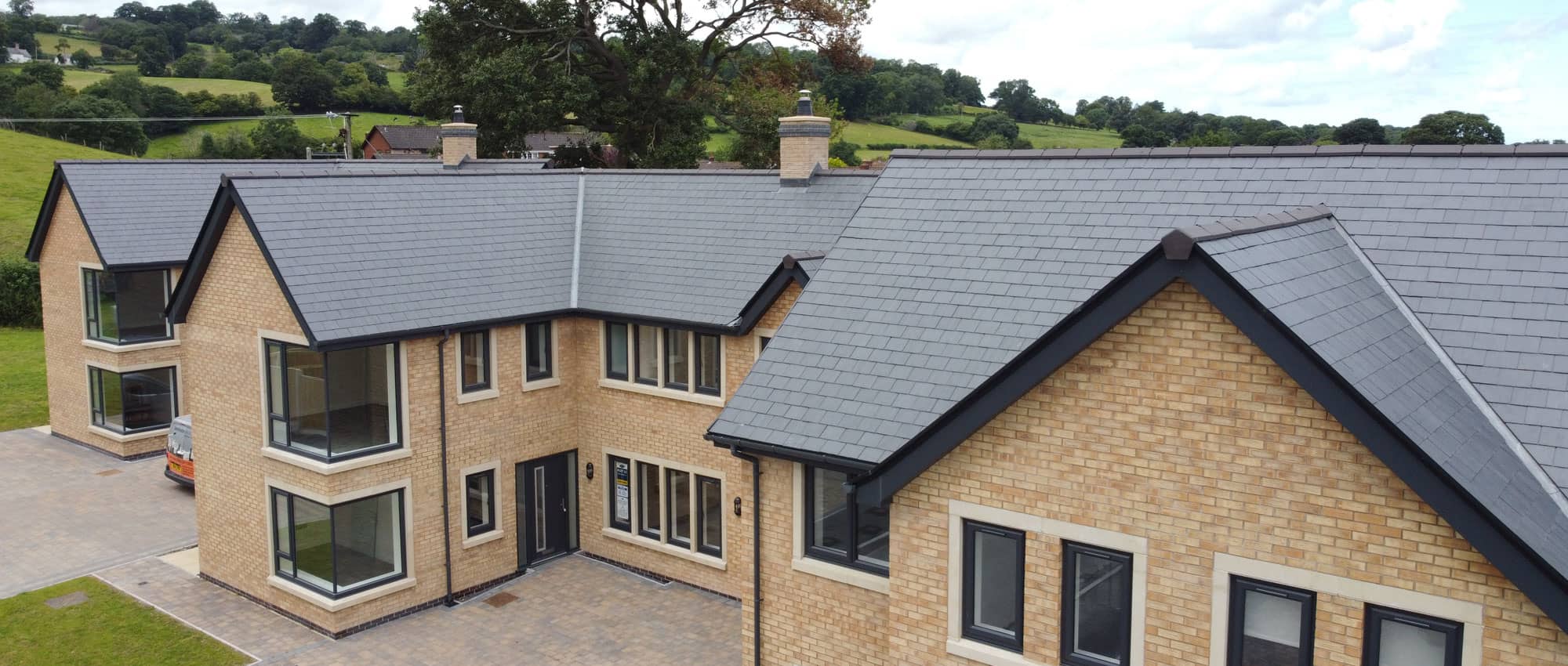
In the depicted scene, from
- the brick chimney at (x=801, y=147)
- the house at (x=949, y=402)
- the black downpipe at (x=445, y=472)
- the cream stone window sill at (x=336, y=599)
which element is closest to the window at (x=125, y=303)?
the house at (x=949, y=402)

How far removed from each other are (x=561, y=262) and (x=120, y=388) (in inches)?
559

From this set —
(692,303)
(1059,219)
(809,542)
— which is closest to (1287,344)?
(1059,219)

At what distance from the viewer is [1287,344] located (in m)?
8.95

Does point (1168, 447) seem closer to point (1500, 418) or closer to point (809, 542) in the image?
point (1500, 418)

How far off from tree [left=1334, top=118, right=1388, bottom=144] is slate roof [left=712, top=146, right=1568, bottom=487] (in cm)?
2838

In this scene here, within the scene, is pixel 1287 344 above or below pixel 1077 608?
above

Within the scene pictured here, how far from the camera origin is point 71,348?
29688 mm

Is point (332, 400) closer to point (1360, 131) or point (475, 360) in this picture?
point (475, 360)

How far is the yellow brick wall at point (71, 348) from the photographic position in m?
28.6

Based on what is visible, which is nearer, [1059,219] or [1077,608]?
[1077,608]

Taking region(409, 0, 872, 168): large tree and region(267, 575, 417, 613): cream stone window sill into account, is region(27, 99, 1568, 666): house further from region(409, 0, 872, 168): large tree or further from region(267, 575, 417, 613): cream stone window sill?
region(409, 0, 872, 168): large tree

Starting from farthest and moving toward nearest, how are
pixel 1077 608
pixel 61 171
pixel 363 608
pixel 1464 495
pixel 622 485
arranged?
pixel 61 171 → pixel 622 485 → pixel 363 608 → pixel 1077 608 → pixel 1464 495

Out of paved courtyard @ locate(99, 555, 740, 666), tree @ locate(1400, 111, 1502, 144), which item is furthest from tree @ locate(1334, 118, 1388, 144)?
paved courtyard @ locate(99, 555, 740, 666)

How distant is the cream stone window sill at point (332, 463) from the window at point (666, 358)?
4256mm
